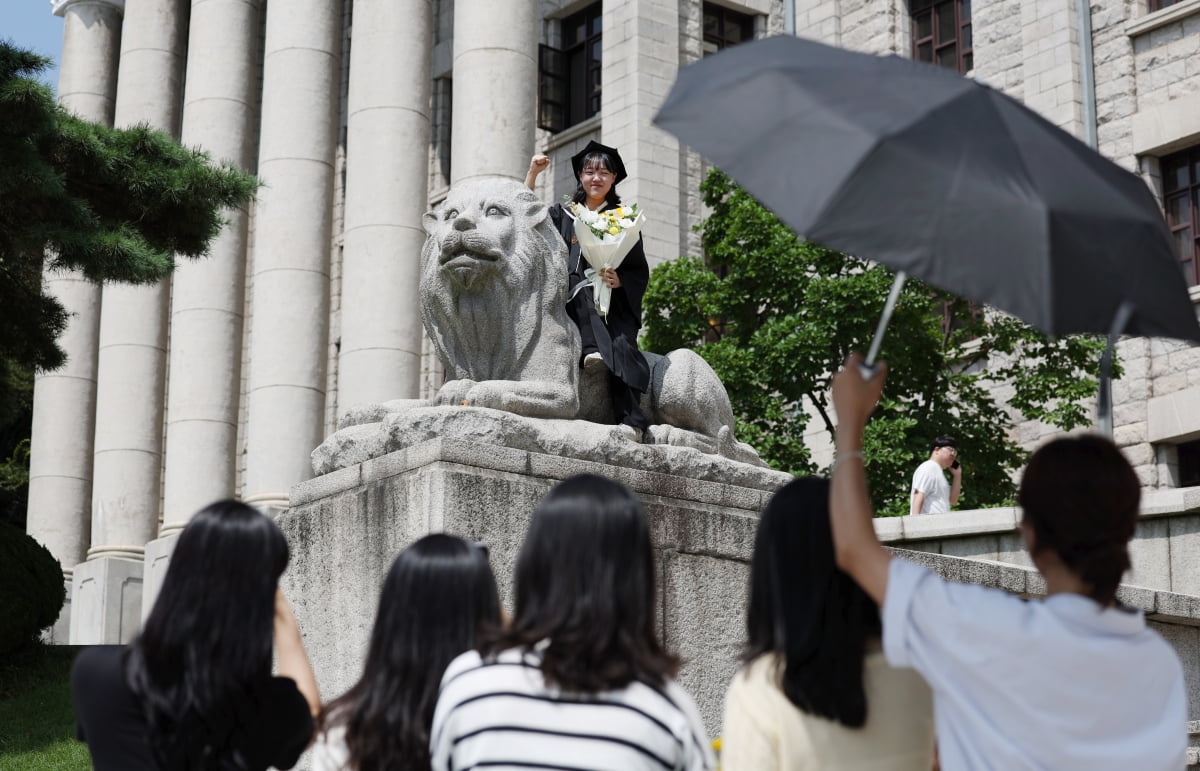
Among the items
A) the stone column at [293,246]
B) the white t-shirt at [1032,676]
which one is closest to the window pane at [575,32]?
the stone column at [293,246]

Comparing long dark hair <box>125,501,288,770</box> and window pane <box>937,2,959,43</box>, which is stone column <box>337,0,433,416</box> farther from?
long dark hair <box>125,501,288,770</box>

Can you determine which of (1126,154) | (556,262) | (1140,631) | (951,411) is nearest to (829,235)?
(1140,631)

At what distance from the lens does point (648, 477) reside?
26.6 ft

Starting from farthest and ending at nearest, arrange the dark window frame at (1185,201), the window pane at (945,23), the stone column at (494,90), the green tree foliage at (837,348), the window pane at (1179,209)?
the window pane at (945,23) < the window pane at (1179,209) < the dark window frame at (1185,201) < the stone column at (494,90) < the green tree foliage at (837,348)

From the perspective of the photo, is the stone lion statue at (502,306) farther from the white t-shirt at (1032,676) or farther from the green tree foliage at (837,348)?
the green tree foliage at (837,348)

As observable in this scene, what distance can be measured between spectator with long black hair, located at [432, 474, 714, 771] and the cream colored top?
10 centimetres

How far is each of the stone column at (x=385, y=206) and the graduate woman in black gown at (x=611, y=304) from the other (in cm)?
1566

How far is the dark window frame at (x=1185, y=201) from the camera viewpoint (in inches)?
958

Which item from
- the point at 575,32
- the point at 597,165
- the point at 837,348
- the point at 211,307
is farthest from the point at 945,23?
the point at 597,165

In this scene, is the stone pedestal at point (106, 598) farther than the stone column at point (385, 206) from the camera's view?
Yes

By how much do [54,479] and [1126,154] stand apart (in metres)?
21.5

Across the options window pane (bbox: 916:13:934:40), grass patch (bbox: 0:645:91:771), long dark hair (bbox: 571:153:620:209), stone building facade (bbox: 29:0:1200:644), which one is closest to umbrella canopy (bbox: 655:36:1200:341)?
long dark hair (bbox: 571:153:620:209)

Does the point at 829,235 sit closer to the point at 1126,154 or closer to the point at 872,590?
the point at 872,590

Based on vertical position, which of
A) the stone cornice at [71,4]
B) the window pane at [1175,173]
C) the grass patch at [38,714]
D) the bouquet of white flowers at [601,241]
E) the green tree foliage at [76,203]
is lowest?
the grass patch at [38,714]
